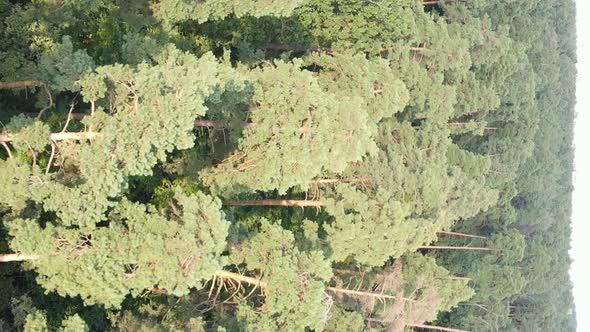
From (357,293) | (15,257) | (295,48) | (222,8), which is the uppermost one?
(222,8)

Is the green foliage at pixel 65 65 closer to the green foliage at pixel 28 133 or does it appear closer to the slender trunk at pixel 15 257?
the green foliage at pixel 28 133

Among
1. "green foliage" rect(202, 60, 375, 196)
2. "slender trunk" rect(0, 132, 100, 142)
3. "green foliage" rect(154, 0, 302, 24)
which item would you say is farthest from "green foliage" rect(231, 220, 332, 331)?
"green foliage" rect(154, 0, 302, 24)

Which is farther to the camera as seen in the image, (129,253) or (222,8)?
(222,8)

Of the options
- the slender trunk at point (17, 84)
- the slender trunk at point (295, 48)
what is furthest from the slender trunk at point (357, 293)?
the slender trunk at point (17, 84)

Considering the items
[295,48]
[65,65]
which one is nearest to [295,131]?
[65,65]

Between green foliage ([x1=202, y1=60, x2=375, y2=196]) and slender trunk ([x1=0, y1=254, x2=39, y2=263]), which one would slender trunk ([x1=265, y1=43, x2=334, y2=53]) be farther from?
slender trunk ([x1=0, y1=254, x2=39, y2=263])

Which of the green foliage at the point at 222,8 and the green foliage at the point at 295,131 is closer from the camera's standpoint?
the green foliage at the point at 295,131

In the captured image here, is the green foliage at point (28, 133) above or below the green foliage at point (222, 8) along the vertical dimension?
below

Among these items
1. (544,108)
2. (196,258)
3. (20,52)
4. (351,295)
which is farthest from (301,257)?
(544,108)

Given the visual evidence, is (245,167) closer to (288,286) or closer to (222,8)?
(288,286)
